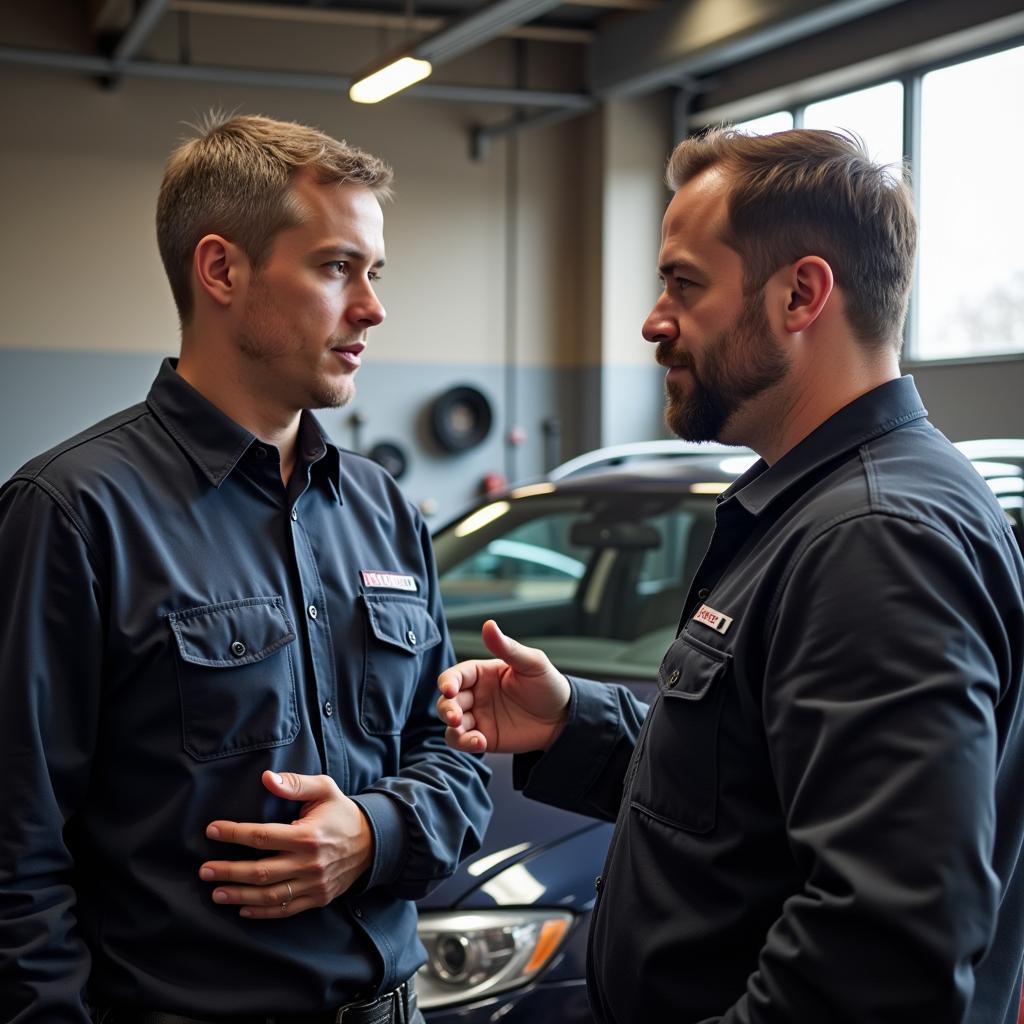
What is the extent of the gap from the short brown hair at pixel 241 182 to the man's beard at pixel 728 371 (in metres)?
0.58

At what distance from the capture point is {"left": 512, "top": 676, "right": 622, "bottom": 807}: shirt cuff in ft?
5.69

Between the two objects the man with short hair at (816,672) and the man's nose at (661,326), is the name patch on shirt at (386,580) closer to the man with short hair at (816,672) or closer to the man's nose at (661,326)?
the man with short hair at (816,672)

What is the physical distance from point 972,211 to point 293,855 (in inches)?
285

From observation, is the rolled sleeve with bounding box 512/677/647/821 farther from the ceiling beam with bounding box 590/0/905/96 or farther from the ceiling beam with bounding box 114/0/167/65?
the ceiling beam with bounding box 114/0/167/65

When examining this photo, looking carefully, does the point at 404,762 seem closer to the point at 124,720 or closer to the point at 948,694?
the point at 124,720

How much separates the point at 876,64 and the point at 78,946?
308 inches

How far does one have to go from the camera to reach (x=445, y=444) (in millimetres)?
9781

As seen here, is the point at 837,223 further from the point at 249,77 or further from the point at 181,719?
the point at 249,77

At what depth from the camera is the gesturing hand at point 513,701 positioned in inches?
66.5

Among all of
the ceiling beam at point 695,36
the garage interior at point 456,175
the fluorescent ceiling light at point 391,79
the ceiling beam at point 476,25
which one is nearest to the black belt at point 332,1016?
the ceiling beam at point 476,25

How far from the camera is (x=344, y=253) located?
5.70 feet

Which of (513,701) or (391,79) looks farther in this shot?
(391,79)

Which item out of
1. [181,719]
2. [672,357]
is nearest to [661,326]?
[672,357]

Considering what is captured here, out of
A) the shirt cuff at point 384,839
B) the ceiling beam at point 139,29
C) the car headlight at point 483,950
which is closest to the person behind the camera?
the shirt cuff at point 384,839
